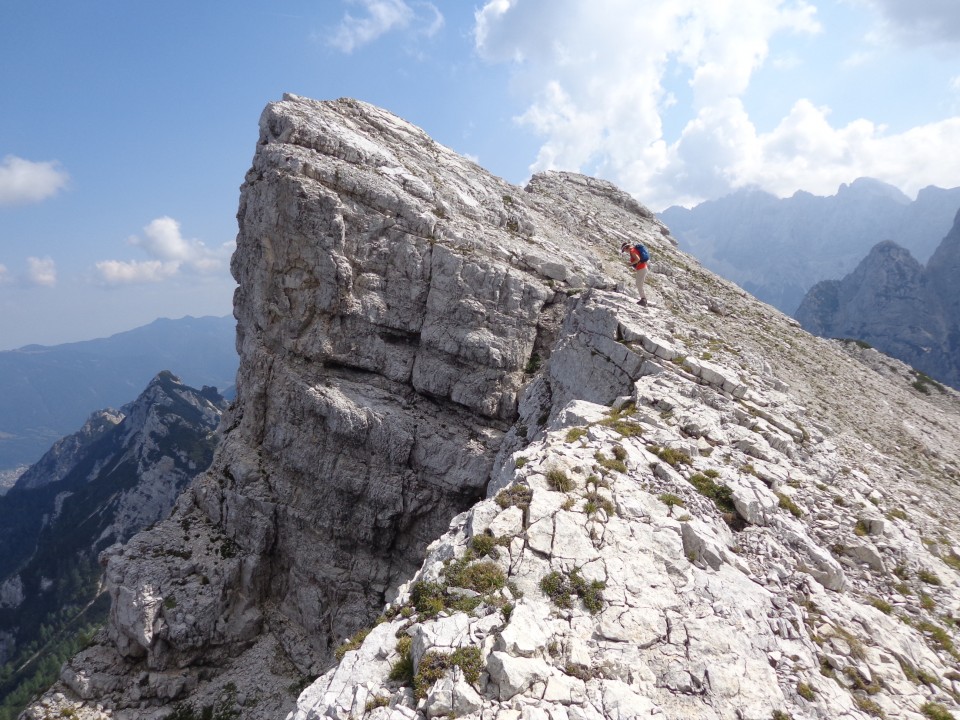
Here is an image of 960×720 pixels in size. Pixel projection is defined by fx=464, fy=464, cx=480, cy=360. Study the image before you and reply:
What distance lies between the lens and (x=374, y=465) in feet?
125

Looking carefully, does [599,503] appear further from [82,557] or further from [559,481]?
[82,557]

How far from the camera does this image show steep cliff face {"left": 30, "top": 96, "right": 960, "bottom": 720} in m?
11.0

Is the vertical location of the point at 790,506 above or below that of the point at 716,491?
below

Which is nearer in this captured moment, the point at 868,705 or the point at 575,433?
the point at 868,705

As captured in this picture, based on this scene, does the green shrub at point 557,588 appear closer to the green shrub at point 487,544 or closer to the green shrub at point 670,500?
the green shrub at point 487,544

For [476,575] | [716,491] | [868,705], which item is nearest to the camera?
[868,705]

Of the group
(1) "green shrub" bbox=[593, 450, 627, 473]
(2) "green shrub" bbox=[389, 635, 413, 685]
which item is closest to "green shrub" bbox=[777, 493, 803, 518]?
(1) "green shrub" bbox=[593, 450, 627, 473]

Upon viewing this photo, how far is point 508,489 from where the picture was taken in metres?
15.2

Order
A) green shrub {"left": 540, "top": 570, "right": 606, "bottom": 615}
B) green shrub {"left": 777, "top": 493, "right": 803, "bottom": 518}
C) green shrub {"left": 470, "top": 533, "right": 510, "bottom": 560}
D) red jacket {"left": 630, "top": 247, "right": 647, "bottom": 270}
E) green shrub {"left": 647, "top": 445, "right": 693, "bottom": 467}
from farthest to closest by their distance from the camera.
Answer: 1. red jacket {"left": 630, "top": 247, "right": 647, "bottom": 270}
2. green shrub {"left": 647, "top": 445, "right": 693, "bottom": 467}
3. green shrub {"left": 777, "top": 493, "right": 803, "bottom": 518}
4. green shrub {"left": 470, "top": 533, "right": 510, "bottom": 560}
5. green shrub {"left": 540, "top": 570, "right": 606, "bottom": 615}

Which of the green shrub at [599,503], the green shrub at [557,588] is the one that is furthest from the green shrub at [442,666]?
the green shrub at [599,503]

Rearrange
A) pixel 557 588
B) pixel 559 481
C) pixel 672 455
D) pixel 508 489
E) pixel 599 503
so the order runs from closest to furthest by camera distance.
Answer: pixel 557 588, pixel 599 503, pixel 508 489, pixel 559 481, pixel 672 455

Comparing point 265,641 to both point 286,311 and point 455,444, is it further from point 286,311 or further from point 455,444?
point 286,311

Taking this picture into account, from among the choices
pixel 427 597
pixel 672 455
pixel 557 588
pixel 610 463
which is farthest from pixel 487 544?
pixel 672 455

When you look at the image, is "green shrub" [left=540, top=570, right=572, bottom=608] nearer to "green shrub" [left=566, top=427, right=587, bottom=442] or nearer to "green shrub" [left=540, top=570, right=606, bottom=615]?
"green shrub" [left=540, top=570, right=606, bottom=615]
